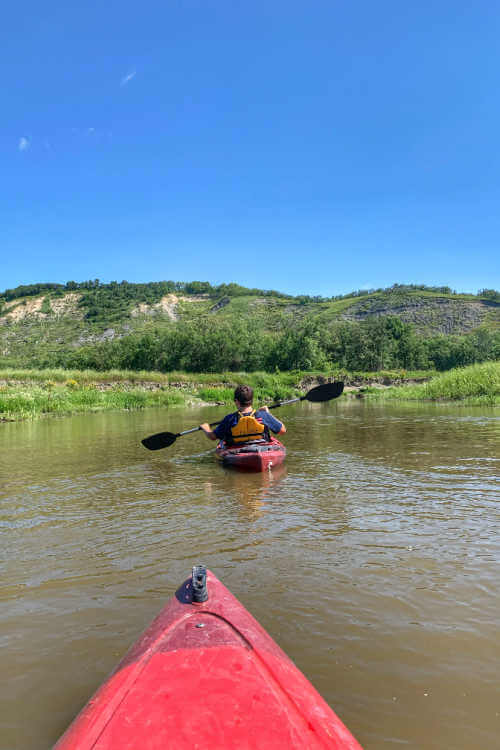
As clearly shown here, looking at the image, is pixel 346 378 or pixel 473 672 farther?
pixel 346 378

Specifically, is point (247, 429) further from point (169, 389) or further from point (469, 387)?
point (169, 389)

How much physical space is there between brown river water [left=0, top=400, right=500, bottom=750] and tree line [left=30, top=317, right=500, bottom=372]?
46370 millimetres

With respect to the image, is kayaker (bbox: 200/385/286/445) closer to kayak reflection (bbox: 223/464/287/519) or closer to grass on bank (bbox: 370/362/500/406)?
kayak reflection (bbox: 223/464/287/519)

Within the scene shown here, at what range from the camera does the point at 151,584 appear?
3.64 m

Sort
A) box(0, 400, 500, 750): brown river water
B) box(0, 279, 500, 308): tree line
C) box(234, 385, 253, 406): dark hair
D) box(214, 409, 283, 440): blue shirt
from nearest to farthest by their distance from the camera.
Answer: box(0, 400, 500, 750): brown river water
box(234, 385, 253, 406): dark hair
box(214, 409, 283, 440): blue shirt
box(0, 279, 500, 308): tree line

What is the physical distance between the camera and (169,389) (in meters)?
31.8

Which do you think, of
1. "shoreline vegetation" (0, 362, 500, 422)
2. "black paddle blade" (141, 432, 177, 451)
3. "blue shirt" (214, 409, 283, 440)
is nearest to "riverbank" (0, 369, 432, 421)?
"shoreline vegetation" (0, 362, 500, 422)

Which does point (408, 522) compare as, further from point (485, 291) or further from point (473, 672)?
point (485, 291)

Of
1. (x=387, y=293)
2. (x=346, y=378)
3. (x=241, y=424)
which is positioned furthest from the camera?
(x=387, y=293)

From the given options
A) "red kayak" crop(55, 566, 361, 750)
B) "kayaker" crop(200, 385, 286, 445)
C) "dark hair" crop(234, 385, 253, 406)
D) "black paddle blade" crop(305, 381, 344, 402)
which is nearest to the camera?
"red kayak" crop(55, 566, 361, 750)

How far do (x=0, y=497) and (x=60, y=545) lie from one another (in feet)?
8.01

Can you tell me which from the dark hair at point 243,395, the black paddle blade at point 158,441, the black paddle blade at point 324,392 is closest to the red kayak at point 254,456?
the dark hair at point 243,395

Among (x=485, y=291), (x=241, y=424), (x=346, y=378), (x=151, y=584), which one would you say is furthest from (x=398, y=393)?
(x=485, y=291)

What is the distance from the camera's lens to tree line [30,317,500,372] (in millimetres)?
54594
